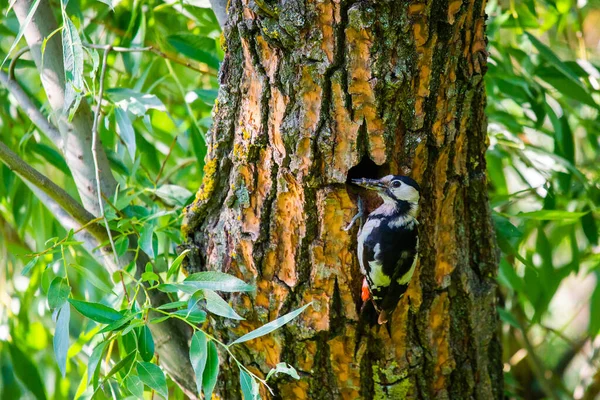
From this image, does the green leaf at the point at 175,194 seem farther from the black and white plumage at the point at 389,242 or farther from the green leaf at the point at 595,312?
Result: the green leaf at the point at 595,312

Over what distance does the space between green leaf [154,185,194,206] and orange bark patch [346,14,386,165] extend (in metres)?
0.68

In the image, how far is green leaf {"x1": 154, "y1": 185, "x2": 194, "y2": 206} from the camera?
1.92 meters

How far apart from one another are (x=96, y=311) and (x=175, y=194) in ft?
1.93

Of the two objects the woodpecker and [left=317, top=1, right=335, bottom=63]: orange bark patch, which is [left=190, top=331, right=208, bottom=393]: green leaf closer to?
the woodpecker

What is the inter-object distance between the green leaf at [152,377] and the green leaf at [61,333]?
187 mm

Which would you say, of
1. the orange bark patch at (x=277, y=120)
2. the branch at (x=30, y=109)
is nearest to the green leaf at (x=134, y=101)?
the branch at (x=30, y=109)

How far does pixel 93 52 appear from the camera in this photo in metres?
1.50

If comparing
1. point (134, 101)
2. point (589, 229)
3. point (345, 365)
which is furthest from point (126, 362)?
point (589, 229)

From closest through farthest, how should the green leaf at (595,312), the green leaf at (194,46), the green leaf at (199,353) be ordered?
the green leaf at (199,353) < the green leaf at (194,46) < the green leaf at (595,312)

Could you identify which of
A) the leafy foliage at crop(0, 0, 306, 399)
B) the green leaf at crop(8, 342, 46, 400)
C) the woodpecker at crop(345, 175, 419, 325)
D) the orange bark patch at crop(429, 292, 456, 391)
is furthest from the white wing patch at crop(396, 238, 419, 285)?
the green leaf at crop(8, 342, 46, 400)

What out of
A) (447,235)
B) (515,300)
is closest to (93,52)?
(447,235)

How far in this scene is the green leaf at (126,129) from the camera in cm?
176

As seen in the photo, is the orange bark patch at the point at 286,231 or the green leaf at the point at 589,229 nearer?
the orange bark patch at the point at 286,231

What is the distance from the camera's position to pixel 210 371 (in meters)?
1.39
